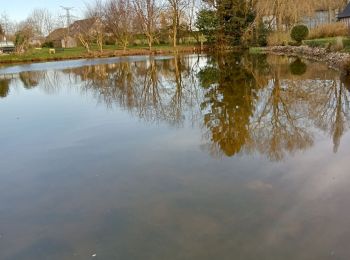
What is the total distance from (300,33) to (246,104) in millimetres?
20263

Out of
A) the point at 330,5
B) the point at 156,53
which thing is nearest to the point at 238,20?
the point at 156,53

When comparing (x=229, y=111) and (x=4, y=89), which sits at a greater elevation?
(x=4, y=89)

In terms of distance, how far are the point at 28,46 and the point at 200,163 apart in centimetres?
3428

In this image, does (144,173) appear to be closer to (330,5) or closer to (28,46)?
(28,46)

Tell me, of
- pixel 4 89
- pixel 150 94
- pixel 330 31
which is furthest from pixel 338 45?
pixel 4 89

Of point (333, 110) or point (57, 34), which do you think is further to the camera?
point (57, 34)

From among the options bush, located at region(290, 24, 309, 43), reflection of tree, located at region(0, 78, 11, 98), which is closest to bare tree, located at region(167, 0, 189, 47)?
bush, located at region(290, 24, 309, 43)

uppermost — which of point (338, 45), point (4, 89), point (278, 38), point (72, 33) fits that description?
point (72, 33)

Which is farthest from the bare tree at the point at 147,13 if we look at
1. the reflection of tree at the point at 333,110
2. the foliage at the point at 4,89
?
the reflection of tree at the point at 333,110

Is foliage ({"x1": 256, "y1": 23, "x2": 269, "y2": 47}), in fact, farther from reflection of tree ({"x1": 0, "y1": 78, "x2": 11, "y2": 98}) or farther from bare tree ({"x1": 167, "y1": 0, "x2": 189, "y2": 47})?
reflection of tree ({"x1": 0, "y1": 78, "x2": 11, "y2": 98})

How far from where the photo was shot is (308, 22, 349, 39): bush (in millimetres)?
23044

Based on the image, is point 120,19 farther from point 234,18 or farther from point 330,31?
point 330,31

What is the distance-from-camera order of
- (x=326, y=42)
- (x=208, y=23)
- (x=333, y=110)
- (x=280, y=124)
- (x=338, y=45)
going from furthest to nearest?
(x=208, y=23), (x=326, y=42), (x=338, y=45), (x=333, y=110), (x=280, y=124)

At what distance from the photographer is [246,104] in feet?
27.6
